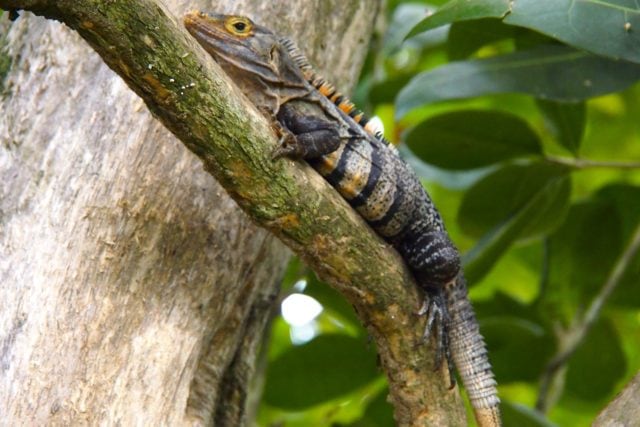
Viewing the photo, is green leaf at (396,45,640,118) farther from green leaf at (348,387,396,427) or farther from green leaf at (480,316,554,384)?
green leaf at (348,387,396,427)

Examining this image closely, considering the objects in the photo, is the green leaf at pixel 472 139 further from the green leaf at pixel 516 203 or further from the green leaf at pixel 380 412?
the green leaf at pixel 380 412

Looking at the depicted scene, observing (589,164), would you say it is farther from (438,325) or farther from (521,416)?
(438,325)

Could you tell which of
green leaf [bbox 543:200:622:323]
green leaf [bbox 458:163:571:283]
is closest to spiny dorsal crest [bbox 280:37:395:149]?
green leaf [bbox 458:163:571:283]

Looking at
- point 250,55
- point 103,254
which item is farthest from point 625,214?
point 103,254

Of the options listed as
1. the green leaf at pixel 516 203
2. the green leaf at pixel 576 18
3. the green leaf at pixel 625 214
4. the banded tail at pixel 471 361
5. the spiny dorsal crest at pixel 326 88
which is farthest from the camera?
the green leaf at pixel 625 214

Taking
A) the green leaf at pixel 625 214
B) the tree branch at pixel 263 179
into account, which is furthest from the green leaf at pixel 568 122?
the tree branch at pixel 263 179

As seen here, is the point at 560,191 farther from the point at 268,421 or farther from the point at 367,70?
the point at 268,421
